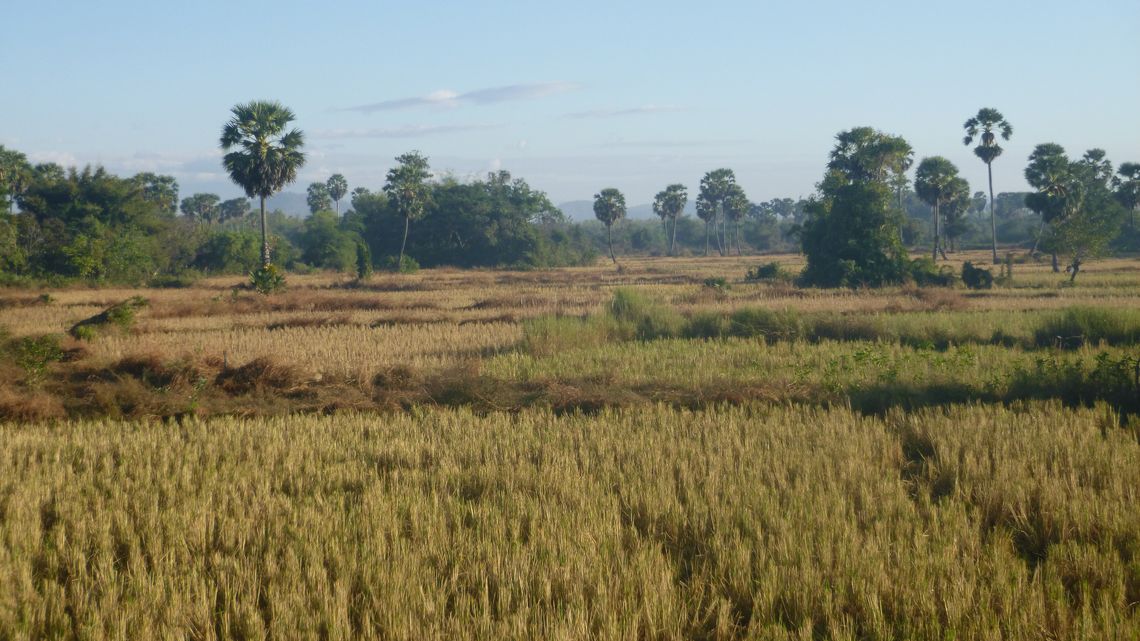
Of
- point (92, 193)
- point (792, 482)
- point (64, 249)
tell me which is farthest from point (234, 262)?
point (792, 482)

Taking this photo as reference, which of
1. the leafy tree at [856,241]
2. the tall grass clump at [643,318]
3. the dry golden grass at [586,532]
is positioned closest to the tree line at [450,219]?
the leafy tree at [856,241]

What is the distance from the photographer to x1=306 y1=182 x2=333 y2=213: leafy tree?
308ft

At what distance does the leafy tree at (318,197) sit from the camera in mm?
93938

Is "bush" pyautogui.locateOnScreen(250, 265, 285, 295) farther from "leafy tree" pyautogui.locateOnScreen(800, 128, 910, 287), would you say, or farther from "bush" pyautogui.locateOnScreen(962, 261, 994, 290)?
"bush" pyautogui.locateOnScreen(962, 261, 994, 290)

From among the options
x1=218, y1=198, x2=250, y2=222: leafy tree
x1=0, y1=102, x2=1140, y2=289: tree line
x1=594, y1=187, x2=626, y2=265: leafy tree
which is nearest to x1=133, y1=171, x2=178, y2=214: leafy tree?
x1=0, y1=102, x2=1140, y2=289: tree line

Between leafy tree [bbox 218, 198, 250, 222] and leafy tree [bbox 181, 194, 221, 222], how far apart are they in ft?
11.9

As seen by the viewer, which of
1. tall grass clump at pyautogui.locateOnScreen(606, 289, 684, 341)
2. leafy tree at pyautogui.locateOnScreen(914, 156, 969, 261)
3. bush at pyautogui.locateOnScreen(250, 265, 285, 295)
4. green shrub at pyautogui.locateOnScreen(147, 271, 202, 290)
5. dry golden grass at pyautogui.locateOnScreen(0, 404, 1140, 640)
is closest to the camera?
dry golden grass at pyautogui.locateOnScreen(0, 404, 1140, 640)

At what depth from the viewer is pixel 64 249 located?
36.8 metres

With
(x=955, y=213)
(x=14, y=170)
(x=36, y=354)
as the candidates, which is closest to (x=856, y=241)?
(x=36, y=354)

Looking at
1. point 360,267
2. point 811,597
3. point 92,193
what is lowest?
point 811,597

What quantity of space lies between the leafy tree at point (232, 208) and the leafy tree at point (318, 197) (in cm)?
677

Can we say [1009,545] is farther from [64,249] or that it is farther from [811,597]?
[64,249]

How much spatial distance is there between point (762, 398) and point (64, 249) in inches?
1421

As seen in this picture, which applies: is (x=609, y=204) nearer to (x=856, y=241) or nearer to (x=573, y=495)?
(x=856, y=241)
